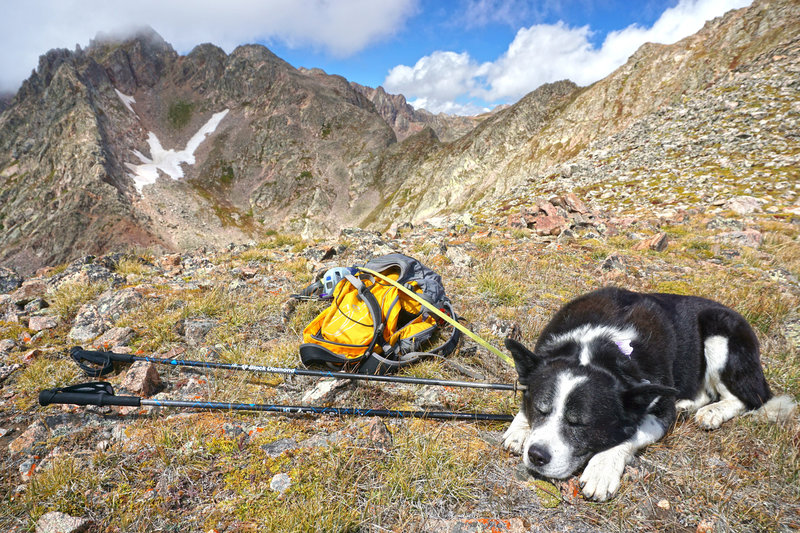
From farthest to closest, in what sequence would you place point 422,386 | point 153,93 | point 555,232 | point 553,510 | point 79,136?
point 153,93 < point 79,136 < point 555,232 < point 422,386 < point 553,510

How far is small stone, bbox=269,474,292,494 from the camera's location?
86.7 inches

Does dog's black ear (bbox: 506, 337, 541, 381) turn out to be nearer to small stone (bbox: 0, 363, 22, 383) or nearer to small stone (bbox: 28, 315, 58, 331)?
small stone (bbox: 0, 363, 22, 383)

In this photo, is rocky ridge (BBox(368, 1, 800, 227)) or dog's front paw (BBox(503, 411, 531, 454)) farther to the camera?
rocky ridge (BBox(368, 1, 800, 227))

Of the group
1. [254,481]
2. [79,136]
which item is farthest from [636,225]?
[79,136]

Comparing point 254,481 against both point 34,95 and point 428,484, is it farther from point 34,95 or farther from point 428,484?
point 34,95

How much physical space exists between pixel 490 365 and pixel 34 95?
13202 centimetres

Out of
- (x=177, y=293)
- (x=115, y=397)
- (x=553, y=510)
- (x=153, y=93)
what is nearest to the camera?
(x=553, y=510)

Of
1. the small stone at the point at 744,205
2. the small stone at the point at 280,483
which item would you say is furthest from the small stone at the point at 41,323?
the small stone at the point at 744,205

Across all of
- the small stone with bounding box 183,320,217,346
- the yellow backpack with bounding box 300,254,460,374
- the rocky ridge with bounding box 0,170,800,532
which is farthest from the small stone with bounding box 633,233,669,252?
the small stone with bounding box 183,320,217,346

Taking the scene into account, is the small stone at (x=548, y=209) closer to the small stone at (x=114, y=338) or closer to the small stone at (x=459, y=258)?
the small stone at (x=459, y=258)

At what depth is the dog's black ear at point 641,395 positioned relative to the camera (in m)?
2.27

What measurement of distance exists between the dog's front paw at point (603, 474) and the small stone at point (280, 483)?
2.07m

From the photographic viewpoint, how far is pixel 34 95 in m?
83.7

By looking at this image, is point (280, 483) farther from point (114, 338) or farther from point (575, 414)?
point (114, 338)
